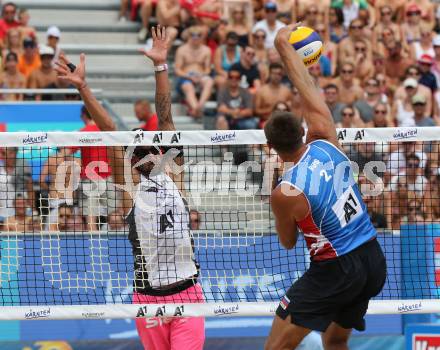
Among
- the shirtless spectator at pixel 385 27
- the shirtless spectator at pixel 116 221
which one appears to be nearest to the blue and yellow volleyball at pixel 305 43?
the shirtless spectator at pixel 116 221

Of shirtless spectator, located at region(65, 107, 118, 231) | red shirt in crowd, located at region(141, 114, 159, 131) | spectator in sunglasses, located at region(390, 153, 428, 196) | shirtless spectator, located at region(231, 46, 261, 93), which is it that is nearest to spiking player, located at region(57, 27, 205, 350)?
shirtless spectator, located at region(65, 107, 118, 231)

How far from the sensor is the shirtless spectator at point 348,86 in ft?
49.4

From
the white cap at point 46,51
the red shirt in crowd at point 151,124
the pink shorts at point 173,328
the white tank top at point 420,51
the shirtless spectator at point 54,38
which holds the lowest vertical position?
the pink shorts at point 173,328

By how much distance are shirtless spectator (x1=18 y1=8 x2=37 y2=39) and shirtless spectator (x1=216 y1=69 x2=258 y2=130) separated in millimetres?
3111

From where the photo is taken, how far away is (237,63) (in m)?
15.2

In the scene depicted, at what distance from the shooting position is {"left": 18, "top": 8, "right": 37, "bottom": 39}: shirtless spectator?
15.1 meters

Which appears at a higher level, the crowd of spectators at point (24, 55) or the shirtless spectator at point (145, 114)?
the crowd of spectators at point (24, 55)

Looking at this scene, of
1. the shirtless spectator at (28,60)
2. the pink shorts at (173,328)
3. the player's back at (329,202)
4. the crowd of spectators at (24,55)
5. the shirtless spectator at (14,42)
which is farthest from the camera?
the shirtless spectator at (14,42)

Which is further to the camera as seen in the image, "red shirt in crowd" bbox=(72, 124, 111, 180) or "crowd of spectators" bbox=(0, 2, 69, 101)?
"crowd of spectators" bbox=(0, 2, 69, 101)

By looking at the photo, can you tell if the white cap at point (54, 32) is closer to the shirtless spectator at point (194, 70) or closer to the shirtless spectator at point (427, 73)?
the shirtless spectator at point (194, 70)

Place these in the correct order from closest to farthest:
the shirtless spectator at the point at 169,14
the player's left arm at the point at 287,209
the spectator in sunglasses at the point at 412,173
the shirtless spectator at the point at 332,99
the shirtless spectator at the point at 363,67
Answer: the player's left arm at the point at 287,209
the spectator in sunglasses at the point at 412,173
the shirtless spectator at the point at 332,99
the shirtless spectator at the point at 169,14
the shirtless spectator at the point at 363,67

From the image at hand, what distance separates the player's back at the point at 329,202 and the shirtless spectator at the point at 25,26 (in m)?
9.33

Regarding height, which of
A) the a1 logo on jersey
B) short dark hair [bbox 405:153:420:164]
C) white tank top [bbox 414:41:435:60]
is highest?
white tank top [bbox 414:41:435:60]

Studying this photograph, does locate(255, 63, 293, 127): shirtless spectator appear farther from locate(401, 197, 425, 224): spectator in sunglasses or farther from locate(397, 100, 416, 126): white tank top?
locate(401, 197, 425, 224): spectator in sunglasses
